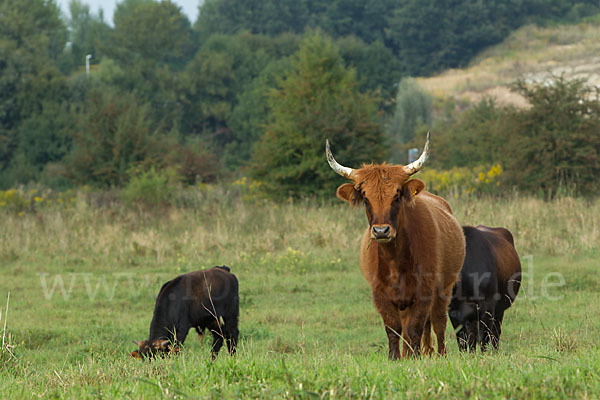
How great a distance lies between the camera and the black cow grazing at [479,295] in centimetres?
760

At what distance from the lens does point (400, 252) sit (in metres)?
6.79

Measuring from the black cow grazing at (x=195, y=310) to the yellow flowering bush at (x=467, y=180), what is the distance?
41.6 ft

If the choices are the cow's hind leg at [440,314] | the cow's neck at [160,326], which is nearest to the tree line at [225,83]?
the cow's neck at [160,326]

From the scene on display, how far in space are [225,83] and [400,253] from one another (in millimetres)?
59731

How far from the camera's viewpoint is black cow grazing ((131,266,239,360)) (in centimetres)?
809

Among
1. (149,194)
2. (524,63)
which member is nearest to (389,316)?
(149,194)

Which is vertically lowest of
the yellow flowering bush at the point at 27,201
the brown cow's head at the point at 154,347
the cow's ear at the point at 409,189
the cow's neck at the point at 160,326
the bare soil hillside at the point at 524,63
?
the yellow flowering bush at the point at 27,201

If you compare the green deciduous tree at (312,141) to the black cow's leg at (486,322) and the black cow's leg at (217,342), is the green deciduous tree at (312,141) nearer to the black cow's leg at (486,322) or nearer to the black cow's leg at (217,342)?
the black cow's leg at (217,342)

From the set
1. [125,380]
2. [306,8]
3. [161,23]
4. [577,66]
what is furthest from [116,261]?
[306,8]

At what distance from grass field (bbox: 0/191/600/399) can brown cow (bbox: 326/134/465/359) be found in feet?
1.31

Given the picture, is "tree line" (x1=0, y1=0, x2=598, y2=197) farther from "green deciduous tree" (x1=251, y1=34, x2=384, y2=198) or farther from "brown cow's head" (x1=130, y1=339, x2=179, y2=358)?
"brown cow's head" (x1=130, y1=339, x2=179, y2=358)

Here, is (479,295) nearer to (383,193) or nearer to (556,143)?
(383,193)

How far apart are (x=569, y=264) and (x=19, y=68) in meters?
46.3

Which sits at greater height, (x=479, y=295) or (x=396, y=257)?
(x=396, y=257)
